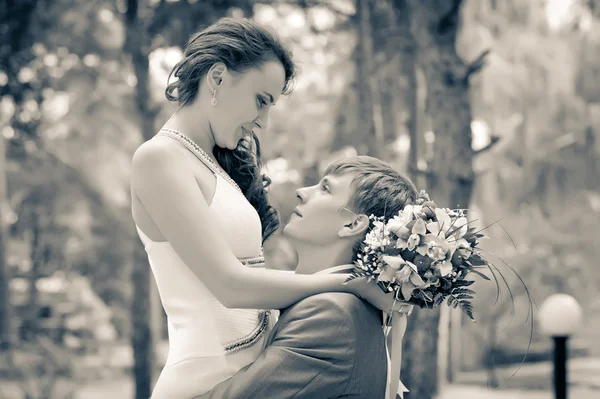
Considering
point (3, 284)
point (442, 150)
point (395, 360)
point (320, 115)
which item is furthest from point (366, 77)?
point (395, 360)

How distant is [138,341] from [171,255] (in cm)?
764

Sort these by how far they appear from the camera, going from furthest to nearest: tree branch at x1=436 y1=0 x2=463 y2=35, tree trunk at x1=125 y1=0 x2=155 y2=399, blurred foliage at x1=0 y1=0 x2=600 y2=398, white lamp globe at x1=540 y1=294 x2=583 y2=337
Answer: blurred foliage at x1=0 y1=0 x2=600 y2=398 → tree trunk at x1=125 y1=0 x2=155 y2=399 → tree branch at x1=436 y1=0 x2=463 y2=35 → white lamp globe at x1=540 y1=294 x2=583 y2=337

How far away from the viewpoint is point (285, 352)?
2328 millimetres

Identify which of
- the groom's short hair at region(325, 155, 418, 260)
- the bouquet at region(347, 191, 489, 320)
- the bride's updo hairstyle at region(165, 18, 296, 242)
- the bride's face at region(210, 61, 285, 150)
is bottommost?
the bouquet at region(347, 191, 489, 320)

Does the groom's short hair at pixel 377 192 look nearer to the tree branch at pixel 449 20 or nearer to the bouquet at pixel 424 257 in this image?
the bouquet at pixel 424 257

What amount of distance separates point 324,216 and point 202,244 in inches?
18.3

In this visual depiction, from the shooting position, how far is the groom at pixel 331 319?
7.59 feet

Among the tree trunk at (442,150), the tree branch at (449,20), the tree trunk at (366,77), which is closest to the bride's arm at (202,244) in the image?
the tree trunk at (442,150)

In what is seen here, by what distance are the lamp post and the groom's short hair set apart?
181 inches

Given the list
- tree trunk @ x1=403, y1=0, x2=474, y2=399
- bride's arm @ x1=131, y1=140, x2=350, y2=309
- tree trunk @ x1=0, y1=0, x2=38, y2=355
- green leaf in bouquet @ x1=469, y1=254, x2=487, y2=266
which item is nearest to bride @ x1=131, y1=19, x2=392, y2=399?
bride's arm @ x1=131, y1=140, x2=350, y2=309

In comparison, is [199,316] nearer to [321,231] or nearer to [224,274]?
[224,274]

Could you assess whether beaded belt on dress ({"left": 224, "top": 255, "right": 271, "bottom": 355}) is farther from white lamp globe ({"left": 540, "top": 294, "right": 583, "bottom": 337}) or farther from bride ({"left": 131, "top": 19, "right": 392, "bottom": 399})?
white lamp globe ({"left": 540, "top": 294, "right": 583, "bottom": 337})

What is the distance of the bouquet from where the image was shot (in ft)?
7.56

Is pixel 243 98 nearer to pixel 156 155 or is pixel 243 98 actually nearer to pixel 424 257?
pixel 156 155
